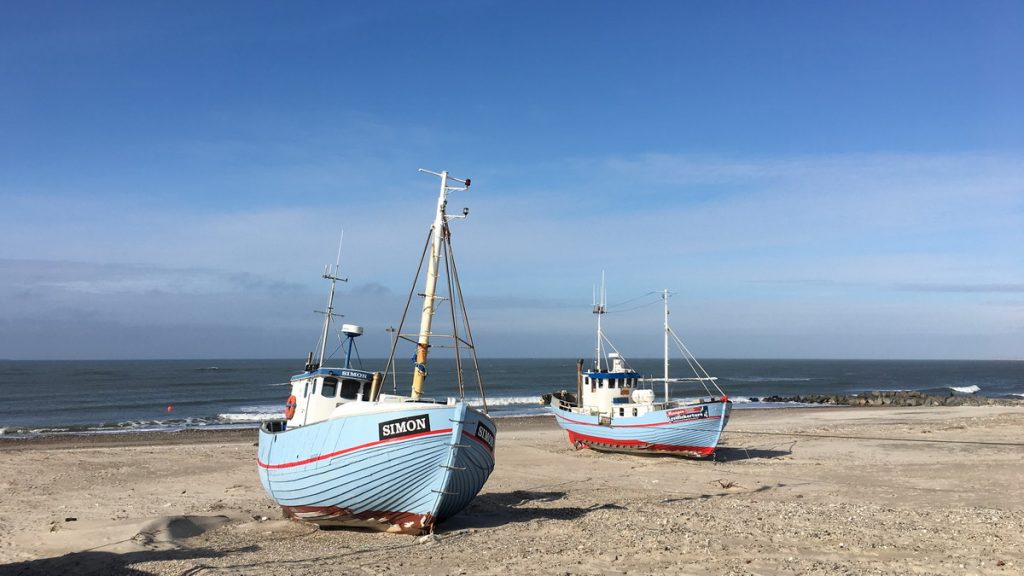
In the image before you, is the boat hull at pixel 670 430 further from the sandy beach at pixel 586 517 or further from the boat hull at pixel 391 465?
the boat hull at pixel 391 465

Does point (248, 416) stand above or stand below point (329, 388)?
below

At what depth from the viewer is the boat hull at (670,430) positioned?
2489 centimetres

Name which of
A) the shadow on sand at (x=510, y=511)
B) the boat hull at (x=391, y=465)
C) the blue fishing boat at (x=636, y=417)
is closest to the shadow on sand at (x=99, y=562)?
→ the boat hull at (x=391, y=465)

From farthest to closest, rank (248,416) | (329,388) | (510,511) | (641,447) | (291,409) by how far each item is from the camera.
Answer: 1. (248,416)
2. (641,447)
3. (510,511)
4. (291,409)
5. (329,388)

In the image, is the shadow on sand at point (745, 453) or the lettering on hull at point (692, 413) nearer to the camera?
the lettering on hull at point (692, 413)

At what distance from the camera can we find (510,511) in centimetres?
1636

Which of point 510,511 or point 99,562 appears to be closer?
point 99,562

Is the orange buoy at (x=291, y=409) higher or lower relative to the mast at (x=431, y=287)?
lower

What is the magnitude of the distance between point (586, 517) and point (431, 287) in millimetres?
5911

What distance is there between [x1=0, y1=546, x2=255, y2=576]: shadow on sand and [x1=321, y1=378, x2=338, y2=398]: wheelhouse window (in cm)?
383

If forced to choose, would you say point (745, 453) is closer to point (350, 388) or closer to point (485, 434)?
point (485, 434)

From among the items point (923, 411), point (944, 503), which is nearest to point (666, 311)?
point (944, 503)

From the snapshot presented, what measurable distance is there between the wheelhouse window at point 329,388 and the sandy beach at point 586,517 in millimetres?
2770

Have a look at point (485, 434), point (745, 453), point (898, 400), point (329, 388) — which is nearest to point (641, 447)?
point (745, 453)
